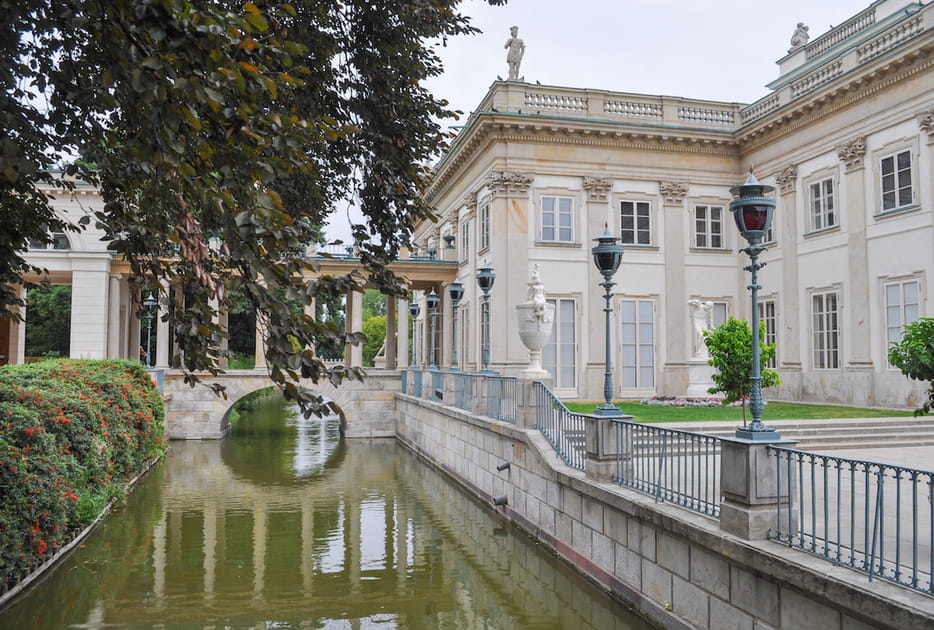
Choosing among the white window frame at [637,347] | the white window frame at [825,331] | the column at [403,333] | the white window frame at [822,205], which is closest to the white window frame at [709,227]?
the white window frame at [637,347]

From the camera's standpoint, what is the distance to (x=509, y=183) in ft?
75.7

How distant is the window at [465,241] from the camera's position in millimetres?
27533

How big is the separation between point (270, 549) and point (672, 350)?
1617 centimetres

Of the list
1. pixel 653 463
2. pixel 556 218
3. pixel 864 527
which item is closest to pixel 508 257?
pixel 556 218

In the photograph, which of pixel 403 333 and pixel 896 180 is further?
pixel 403 333

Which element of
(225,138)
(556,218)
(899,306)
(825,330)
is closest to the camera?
(225,138)

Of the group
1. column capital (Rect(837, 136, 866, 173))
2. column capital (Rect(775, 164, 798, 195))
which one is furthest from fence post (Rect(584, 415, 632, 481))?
column capital (Rect(775, 164, 798, 195))

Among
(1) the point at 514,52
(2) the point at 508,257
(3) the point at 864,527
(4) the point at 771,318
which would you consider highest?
(1) the point at 514,52

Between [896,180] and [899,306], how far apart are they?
3.19 metres

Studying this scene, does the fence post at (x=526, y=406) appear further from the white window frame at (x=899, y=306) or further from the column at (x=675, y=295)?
the column at (x=675, y=295)

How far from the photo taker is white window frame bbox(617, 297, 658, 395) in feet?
79.6

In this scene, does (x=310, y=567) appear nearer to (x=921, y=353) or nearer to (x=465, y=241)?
(x=921, y=353)

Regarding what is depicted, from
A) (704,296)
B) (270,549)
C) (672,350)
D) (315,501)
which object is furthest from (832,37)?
(270,549)

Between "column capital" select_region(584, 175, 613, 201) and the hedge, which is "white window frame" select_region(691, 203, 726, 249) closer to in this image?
"column capital" select_region(584, 175, 613, 201)
